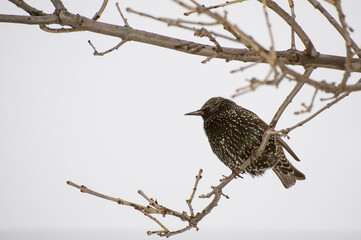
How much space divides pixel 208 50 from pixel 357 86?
1052 mm

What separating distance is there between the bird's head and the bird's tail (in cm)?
80

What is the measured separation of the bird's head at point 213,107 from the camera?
14.7 feet

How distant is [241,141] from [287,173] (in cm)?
74

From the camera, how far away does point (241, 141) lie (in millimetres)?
4078

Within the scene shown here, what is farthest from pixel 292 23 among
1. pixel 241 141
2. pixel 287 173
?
pixel 287 173

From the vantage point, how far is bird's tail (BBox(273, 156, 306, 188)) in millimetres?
4328

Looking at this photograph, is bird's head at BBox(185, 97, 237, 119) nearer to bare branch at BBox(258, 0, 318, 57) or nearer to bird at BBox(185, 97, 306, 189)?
bird at BBox(185, 97, 306, 189)

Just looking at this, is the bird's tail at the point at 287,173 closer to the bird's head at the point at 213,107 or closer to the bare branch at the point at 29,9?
the bird's head at the point at 213,107

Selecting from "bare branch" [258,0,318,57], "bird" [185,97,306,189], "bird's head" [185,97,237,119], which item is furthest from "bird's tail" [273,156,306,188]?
"bare branch" [258,0,318,57]

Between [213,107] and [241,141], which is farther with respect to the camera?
[213,107]

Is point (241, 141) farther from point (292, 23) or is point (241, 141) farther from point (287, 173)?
point (292, 23)

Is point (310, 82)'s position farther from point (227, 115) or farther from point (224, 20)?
point (227, 115)

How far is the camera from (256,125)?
4.17 metres

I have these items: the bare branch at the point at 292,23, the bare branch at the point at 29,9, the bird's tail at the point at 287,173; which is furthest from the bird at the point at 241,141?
the bare branch at the point at 29,9
